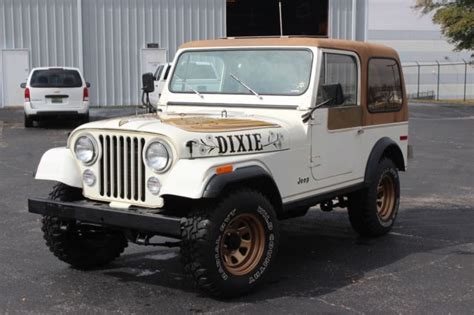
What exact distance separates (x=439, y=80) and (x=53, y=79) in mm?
29452

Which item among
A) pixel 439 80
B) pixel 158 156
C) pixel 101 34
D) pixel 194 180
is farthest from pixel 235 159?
pixel 439 80

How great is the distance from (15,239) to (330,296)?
3463mm

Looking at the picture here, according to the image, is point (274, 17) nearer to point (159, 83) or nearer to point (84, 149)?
point (159, 83)

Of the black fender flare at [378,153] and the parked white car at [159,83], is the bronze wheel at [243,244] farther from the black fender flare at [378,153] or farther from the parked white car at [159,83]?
the parked white car at [159,83]

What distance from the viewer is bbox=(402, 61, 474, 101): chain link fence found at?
133ft

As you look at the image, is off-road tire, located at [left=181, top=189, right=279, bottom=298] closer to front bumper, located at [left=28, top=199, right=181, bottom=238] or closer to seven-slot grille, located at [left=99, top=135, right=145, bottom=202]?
front bumper, located at [left=28, top=199, right=181, bottom=238]

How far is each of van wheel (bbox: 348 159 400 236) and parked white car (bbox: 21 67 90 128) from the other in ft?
43.1

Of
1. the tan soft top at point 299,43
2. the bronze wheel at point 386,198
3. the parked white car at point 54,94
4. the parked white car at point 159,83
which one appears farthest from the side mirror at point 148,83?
the parked white car at point 54,94

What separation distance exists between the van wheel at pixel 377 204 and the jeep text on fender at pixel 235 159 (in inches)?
0.5

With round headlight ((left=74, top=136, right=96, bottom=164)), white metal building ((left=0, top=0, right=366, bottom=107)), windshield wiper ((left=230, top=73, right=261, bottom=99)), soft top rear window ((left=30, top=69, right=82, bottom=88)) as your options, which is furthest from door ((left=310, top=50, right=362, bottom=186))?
white metal building ((left=0, top=0, right=366, bottom=107))

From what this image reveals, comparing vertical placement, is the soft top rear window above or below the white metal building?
below

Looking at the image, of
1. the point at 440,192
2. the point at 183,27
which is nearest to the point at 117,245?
the point at 440,192

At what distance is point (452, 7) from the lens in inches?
1167

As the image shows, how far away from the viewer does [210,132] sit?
487 centimetres
